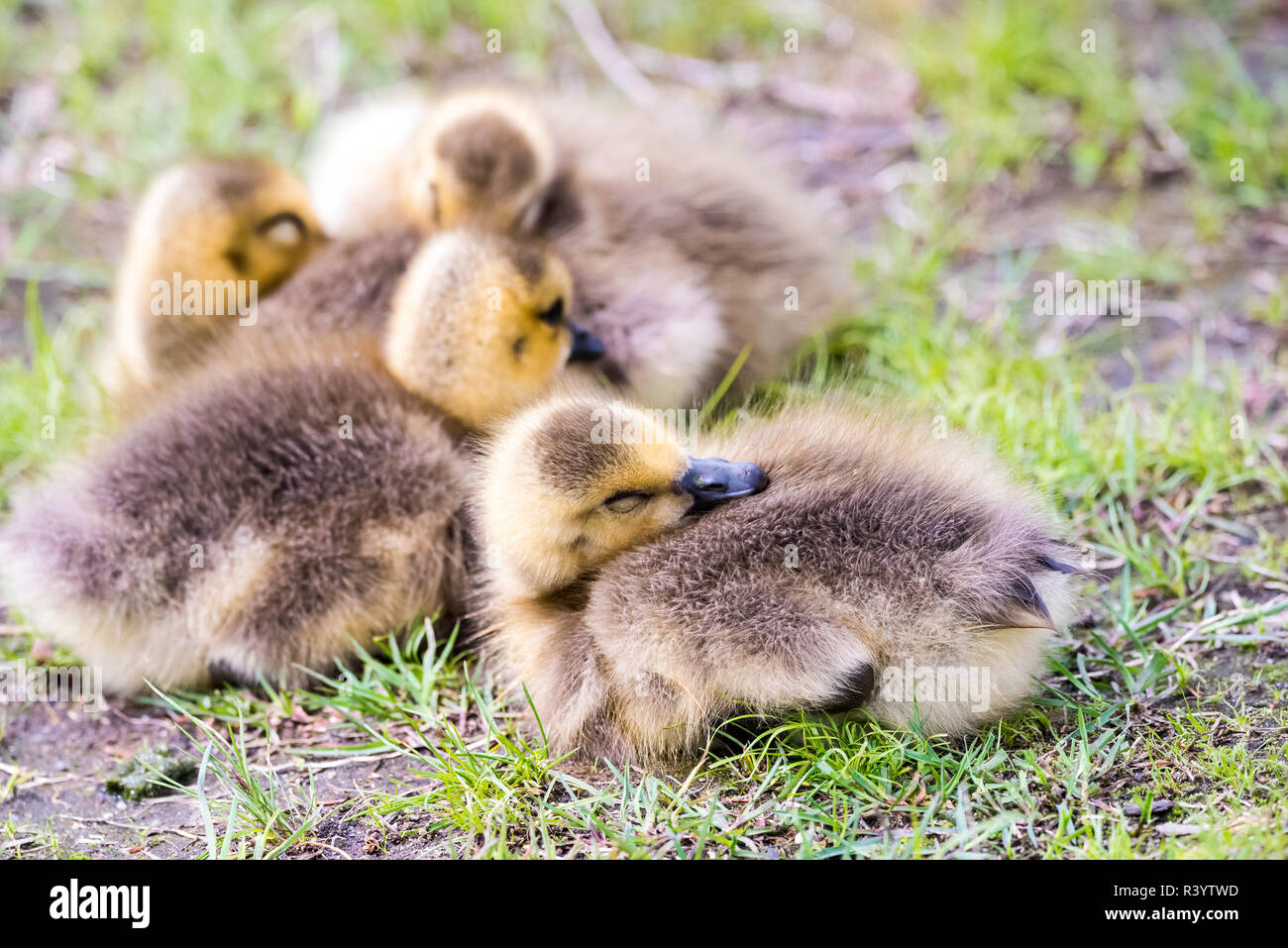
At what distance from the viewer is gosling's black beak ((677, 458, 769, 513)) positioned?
7.42 ft

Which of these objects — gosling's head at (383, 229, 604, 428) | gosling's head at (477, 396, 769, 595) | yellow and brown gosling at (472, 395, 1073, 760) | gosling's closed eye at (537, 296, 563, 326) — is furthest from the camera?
gosling's closed eye at (537, 296, 563, 326)

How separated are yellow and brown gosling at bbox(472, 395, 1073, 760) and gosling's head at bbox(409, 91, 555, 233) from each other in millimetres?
944

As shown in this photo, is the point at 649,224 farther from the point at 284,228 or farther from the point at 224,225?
the point at 224,225

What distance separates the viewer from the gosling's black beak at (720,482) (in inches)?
89.0

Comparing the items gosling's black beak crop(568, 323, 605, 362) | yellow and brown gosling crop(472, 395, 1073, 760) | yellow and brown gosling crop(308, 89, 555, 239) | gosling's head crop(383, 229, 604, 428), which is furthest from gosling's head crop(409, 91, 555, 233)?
yellow and brown gosling crop(472, 395, 1073, 760)

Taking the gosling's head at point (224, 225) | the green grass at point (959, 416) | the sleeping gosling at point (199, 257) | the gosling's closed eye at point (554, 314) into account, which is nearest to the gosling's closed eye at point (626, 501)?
the green grass at point (959, 416)

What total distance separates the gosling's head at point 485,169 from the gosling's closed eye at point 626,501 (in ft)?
3.63

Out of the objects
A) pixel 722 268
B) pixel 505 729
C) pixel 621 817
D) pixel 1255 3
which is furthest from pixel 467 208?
pixel 1255 3

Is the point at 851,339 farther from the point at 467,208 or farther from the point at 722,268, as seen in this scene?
the point at 467,208

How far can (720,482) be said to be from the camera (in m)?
2.27

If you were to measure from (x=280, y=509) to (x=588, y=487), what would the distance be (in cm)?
78

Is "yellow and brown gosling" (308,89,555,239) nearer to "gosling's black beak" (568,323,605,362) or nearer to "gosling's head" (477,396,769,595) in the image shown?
"gosling's black beak" (568,323,605,362)

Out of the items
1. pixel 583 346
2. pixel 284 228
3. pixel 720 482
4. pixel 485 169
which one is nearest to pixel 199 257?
pixel 284 228

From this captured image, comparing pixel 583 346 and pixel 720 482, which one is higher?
pixel 583 346
